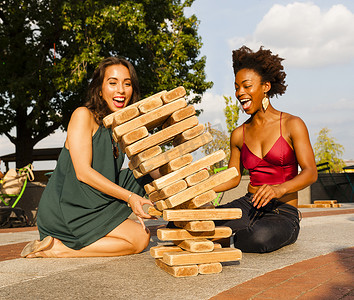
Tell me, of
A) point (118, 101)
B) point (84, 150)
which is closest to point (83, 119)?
point (84, 150)

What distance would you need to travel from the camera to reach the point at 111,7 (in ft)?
47.0

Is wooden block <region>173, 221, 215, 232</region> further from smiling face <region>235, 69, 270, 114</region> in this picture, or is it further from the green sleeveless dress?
smiling face <region>235, 69, 270, 114</region>

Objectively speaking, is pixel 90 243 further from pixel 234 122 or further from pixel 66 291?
pixel 234 122

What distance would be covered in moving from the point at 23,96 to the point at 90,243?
12.9 m

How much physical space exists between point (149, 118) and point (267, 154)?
5.29 feet

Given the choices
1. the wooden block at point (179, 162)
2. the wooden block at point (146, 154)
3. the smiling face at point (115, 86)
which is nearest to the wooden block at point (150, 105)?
the wooden block at point (146, 154)

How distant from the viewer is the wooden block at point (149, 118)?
3.14 meters

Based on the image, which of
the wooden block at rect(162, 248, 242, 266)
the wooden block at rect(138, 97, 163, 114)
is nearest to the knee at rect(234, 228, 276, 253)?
the wooden block at rect(162, 248, 242, 266)

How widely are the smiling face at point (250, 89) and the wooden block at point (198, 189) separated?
1340 mm

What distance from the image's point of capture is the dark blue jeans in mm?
4035

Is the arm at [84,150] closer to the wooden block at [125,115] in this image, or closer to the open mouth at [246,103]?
the wooden block at [125,115]

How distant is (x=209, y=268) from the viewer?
3211 mm

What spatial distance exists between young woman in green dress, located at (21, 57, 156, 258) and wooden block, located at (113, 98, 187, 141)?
2.67 ft

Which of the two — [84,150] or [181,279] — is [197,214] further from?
[84,150]
